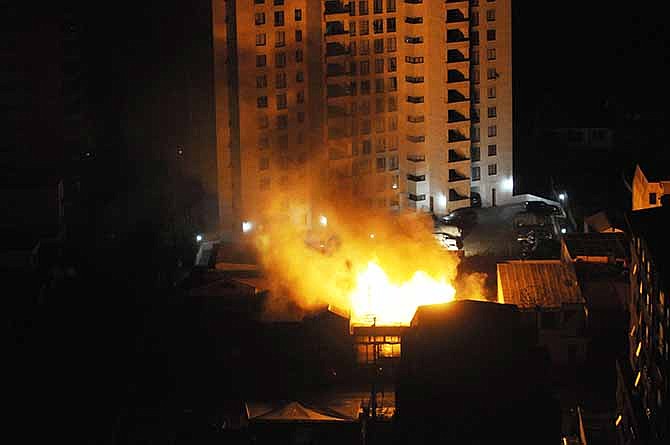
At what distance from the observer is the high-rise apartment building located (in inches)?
922

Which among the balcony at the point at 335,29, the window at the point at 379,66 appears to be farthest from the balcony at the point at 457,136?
the balcony at the point at 335,29

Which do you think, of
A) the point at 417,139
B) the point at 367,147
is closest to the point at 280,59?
the point at 367,147

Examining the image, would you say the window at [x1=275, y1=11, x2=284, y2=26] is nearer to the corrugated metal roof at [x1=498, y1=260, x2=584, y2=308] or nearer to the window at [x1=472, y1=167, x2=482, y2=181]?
the window at [x1=472, y1=167, x2=482, y2=181]

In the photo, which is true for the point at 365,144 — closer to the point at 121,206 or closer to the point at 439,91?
the point at 439,91

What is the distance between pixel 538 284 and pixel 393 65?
315 inches

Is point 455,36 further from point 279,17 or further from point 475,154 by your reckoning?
point 279,17

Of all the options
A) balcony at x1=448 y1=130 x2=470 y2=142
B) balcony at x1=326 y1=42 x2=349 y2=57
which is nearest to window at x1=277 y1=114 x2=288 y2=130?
balcony at x1=326 y1=42 x2=349 y2=57

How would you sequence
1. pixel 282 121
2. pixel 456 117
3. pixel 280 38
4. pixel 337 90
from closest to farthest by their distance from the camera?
pixel 280 38 < pixel 282 121 < pixel 337 90 < pixel 456 117

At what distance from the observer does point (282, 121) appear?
78.2 ft

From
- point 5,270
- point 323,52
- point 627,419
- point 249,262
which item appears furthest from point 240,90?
point 627,419

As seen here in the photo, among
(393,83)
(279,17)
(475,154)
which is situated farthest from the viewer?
(475,154)

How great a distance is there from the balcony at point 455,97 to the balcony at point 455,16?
4.82ft

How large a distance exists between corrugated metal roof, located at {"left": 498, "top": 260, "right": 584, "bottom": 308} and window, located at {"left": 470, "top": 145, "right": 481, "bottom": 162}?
7.05 meters

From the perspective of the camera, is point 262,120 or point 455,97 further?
point 455,97
